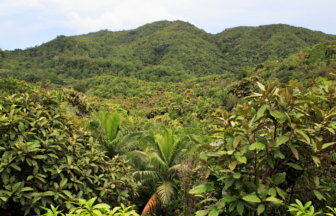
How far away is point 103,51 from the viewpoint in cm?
10300

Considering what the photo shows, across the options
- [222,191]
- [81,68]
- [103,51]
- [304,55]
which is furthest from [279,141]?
[103,51]

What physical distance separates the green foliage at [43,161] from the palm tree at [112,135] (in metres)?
3.30

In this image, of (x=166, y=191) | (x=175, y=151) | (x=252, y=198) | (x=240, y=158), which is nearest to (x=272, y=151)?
(x=240, y=158)

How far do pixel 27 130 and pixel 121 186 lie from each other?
2.00 meters

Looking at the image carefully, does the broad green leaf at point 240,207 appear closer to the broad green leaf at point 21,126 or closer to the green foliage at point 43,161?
the green foliage at point 43,161

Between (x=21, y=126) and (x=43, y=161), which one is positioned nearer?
(x=21, y=126)

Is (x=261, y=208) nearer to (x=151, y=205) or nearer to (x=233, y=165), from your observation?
(x=233, y=165)

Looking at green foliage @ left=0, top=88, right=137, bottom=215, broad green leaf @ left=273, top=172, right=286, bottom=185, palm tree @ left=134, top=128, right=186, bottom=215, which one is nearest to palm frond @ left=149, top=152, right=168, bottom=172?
palm tree @ left=134, top=128, right=186, bottom=215

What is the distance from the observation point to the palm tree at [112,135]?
7.30 meters

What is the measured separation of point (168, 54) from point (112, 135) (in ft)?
276

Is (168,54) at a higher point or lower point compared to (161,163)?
higher

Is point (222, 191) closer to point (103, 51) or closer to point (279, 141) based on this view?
point (279, 141)

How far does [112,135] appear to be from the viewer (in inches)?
304

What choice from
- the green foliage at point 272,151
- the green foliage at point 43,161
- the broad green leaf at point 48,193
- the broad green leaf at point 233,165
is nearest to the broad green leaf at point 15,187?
the green foliage at point 43,161
